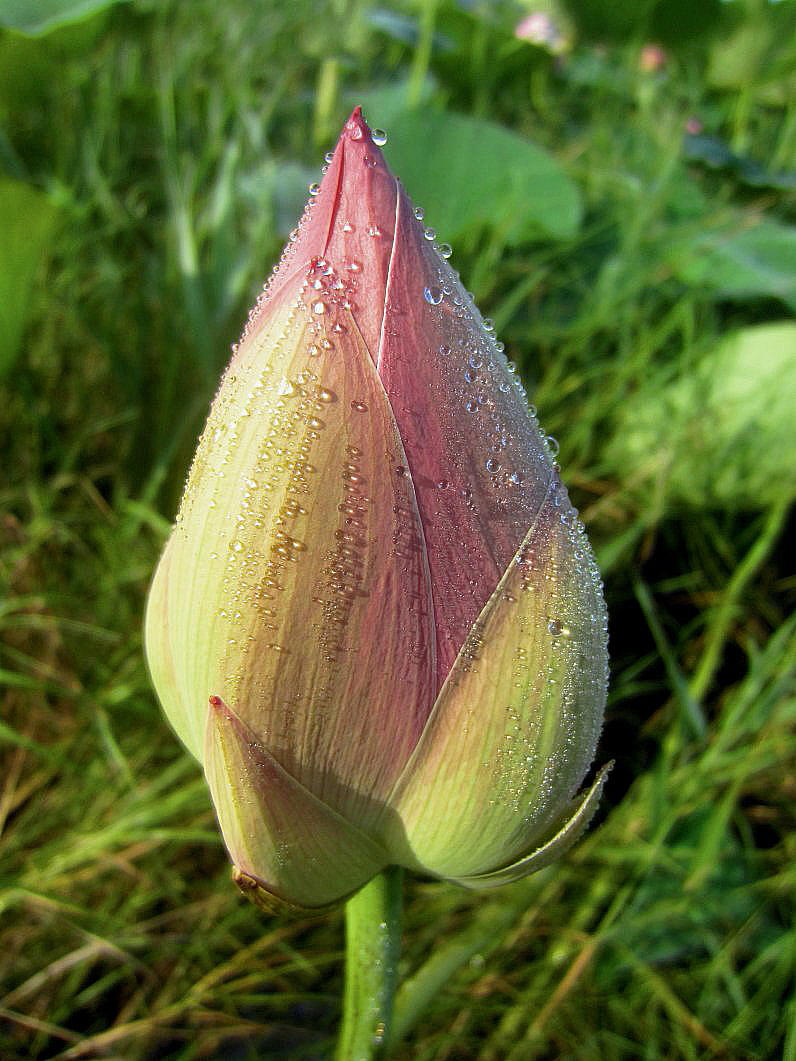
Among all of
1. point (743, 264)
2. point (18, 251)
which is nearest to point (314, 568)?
point (18, 251)

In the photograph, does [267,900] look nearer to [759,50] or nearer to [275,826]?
[275,826]

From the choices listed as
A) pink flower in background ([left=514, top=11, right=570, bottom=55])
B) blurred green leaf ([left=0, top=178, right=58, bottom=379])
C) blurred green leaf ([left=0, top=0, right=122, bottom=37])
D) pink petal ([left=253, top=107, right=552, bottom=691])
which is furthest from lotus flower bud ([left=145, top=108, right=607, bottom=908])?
pink flower in background ([left=514, top=11, right=570, bottom=55])

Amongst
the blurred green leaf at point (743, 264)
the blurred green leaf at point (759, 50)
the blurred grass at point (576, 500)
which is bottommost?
the blurred grass at point (576, 500)

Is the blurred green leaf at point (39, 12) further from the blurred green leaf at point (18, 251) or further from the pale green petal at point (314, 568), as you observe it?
the pale green petal at point (314, 568)

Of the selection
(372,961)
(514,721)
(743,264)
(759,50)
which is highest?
(759,50)

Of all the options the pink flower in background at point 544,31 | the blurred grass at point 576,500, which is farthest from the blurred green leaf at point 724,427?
the pink flower in background at point 544,31

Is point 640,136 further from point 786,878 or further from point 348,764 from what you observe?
point 348,764

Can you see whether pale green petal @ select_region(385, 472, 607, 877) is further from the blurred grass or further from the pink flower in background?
the pink flower in background
